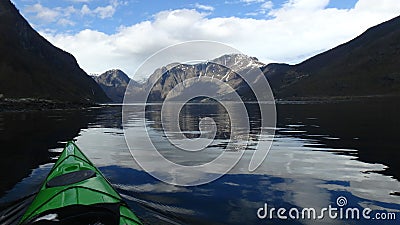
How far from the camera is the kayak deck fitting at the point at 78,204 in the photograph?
6.71 m

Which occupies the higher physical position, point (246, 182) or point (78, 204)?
point (78, 204)

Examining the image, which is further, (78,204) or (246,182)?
(246,182)

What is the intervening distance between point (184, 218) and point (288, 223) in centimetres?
347

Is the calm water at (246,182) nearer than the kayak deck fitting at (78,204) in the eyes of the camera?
No

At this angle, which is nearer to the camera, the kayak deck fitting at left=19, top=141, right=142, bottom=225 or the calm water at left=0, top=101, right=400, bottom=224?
the kayak deck fitting at left=19, top=141, right=142, bottom=225

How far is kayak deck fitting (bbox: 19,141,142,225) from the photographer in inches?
264

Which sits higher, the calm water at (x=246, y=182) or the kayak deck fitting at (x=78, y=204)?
the kayak deck fitting at (x=78, y=204)

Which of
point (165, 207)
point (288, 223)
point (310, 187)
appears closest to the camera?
point (288, 223)

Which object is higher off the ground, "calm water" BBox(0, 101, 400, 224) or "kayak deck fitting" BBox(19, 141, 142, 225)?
"kayak deck fitting" BBox(19, 141, 142, 225)

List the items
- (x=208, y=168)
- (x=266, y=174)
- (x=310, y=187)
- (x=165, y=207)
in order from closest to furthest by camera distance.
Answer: (x=165, y=207), (x=310, y=187), (x=266, y=174), (x=208, y=168)

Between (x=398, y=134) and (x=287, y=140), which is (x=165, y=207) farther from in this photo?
(x=398, y=134)

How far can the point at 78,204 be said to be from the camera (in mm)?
7164

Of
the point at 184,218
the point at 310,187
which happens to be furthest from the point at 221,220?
the point at 310,187

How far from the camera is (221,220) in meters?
10.7
